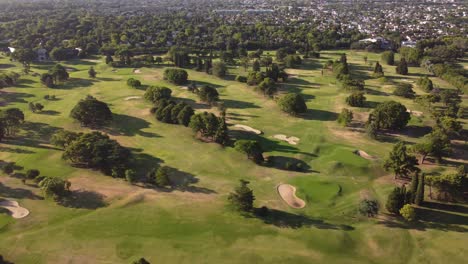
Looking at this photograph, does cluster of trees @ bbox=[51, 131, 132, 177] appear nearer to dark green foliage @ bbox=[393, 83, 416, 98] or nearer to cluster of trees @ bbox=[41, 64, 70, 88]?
cluster of trees @ bbox=[41, 64, 70, 88]

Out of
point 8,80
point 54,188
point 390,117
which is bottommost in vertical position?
point 54,188

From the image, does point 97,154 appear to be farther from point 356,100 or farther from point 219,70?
point 219,70

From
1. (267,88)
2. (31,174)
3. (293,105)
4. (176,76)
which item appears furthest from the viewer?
(176,76)

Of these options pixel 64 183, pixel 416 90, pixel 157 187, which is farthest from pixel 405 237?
pixel 416 90

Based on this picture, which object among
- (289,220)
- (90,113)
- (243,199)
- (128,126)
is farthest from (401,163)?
(90,113)

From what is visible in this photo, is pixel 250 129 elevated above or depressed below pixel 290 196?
above

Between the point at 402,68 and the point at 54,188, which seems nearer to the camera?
the point at 54,188
